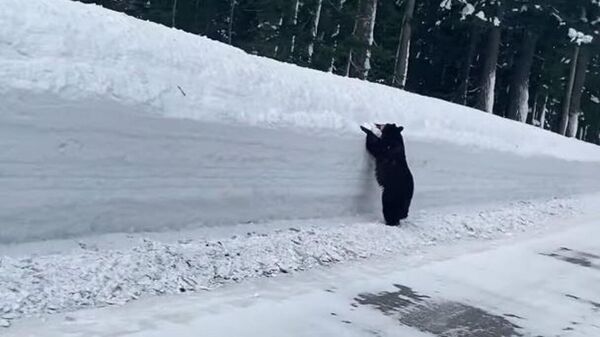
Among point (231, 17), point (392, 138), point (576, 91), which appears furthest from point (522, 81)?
point (392, 138)

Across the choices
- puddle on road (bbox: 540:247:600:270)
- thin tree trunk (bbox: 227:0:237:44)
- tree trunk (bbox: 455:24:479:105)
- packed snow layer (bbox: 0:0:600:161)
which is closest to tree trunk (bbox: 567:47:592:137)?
tree trunk (bbox: 455:24:479:105)

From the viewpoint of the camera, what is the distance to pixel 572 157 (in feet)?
65.5

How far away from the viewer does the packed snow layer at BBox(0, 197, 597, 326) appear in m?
5.46

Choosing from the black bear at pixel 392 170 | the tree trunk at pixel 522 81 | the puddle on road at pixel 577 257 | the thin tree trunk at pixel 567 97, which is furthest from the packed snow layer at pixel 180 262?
the thin tree trunk at pixel 567 97

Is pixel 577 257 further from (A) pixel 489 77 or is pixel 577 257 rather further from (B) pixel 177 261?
(A) pixel 489 77

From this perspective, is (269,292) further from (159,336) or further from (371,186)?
(371,186)

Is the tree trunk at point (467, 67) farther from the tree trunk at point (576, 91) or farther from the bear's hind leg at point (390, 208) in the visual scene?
the bear's hind leg at point (390, 208)

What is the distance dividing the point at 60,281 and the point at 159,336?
1.07 metres

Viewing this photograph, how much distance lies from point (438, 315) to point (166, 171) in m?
3.09

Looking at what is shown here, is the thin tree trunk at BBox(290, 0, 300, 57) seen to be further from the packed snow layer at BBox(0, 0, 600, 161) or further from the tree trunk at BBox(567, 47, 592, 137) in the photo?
the packed snow layer at BBox(0, 0, 600, 161)

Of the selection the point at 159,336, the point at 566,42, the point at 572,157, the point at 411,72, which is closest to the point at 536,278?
the point at 159,336

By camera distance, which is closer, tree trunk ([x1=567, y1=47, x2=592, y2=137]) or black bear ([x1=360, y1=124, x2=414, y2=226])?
black bear ([x1=360, y1=124, x2=414, y2=226])

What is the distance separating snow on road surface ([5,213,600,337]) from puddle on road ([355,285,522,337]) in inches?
0.4

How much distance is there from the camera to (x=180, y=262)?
22.0 ft
